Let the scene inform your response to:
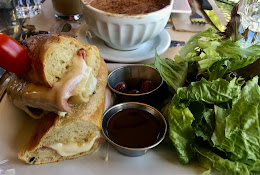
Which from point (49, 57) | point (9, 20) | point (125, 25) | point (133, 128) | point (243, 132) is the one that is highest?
point (49, 57)

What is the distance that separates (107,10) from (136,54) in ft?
1.54

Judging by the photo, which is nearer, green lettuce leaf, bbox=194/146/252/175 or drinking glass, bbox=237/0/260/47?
green lettuce leaf, bbox=194/146/252/175

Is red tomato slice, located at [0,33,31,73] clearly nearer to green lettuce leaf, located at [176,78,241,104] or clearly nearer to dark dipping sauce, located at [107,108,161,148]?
dark dipping sauce, located at [107,108,161,148]

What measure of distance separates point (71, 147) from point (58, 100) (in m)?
0.30

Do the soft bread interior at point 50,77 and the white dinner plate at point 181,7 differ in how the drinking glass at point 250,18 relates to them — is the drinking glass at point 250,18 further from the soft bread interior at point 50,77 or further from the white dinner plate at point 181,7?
Result: the soft bread interior at point 50,77

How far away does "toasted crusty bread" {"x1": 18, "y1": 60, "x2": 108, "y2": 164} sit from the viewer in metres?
1.40

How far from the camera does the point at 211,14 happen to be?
9.66 ft

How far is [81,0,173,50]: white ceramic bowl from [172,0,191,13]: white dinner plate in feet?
2.52

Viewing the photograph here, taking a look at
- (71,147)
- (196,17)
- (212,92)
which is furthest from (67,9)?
(212,92)

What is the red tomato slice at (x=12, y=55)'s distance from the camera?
130cm

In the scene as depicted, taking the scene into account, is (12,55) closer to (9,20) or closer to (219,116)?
(219,116)

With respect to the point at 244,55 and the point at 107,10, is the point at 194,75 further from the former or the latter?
the point at 107,10

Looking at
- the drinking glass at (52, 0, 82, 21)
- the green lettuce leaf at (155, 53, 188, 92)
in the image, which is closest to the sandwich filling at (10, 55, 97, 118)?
the green lettuce leaf at (155, 53, 188, 92)

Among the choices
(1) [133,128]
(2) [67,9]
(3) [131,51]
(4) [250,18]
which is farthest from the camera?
(2) [67,9]
